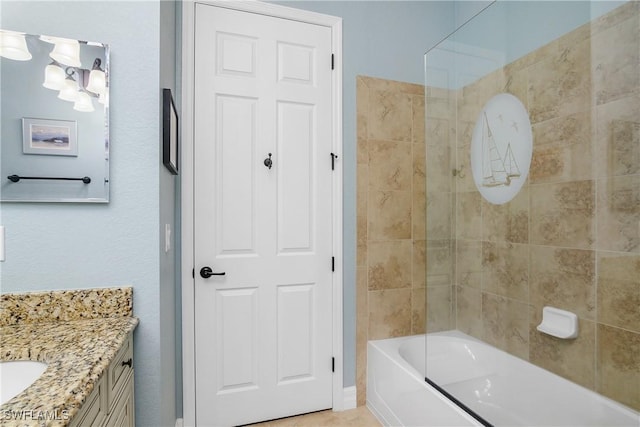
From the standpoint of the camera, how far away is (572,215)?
4.64ft

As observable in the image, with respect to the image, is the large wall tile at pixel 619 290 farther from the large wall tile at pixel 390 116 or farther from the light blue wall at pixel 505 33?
the large wall tile at pixel 390 116

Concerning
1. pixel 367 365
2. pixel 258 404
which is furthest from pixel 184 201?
pixel 367 365

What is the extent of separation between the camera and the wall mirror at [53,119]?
1.15 m

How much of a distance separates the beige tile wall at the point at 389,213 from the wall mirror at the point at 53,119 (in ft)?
4.65

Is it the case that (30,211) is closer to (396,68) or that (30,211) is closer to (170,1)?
(170,1)

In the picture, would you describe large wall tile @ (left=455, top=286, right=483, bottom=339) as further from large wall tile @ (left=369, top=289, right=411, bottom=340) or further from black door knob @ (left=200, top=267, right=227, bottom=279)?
black door knob @ (left=200, top=267, right=227, bottom=279)

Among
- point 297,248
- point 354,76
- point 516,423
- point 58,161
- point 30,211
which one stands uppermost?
point 354,76

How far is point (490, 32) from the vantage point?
165 centimetres

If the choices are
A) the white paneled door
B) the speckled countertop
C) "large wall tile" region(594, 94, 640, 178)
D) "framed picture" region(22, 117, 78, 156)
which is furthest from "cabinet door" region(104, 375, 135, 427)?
"large wall tile" region(594, 94, 640, 178)

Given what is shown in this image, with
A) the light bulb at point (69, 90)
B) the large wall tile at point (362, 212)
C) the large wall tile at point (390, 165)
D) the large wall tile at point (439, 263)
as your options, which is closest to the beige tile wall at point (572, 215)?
the large wall tile at point (439, 263)

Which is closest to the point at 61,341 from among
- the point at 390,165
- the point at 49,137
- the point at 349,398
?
the point at 49,137

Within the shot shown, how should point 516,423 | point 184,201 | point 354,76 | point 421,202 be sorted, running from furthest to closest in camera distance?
point 421,202
point 354,76
point 184,201
point 516,423

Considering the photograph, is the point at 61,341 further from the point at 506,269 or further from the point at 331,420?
the point at 506,269

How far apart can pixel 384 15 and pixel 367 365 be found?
2.33m
